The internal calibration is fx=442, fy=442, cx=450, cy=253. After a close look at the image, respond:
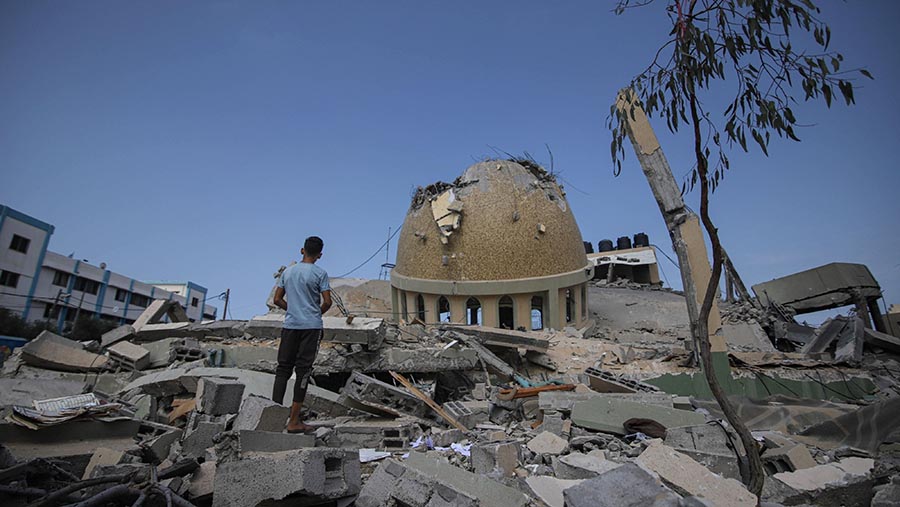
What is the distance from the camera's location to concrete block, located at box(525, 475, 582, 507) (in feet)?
10.3

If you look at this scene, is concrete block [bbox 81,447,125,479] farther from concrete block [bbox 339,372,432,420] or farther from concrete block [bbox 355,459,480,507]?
concrete block [bbox 339,372,432,420]

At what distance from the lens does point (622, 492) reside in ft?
8.58

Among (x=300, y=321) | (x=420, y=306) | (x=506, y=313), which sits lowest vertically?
(x=300, y=321)

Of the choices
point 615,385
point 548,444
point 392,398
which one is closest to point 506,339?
point 615,385

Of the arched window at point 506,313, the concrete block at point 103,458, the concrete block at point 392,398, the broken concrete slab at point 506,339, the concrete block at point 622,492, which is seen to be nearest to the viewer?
the concrete block at point 622,492

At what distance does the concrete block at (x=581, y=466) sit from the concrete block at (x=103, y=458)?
11.2 feet

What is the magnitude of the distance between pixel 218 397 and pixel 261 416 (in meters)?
0.99

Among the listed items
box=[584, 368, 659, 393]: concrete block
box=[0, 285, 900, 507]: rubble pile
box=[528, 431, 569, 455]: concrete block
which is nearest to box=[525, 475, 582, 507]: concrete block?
box=[0, 285, 900, 507]: rubble pile

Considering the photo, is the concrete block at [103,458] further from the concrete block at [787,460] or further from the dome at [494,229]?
the dome at [494,229]

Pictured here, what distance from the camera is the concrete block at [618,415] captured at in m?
4.89

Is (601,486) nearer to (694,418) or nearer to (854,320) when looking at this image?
(694,418)

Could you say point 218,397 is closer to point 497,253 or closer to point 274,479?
point 274,479

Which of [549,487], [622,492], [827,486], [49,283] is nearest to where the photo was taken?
[622,492]

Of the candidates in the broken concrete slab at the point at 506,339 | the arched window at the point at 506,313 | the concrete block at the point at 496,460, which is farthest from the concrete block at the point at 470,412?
the arched window at the point at 506,313
